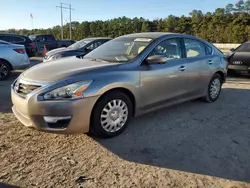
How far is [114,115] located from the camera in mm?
3395

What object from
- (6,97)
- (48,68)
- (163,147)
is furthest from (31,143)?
(6,97)

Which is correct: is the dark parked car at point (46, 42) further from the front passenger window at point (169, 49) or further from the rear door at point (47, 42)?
the front passenger window at point (169, 49)

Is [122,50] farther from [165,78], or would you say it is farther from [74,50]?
[74,50]

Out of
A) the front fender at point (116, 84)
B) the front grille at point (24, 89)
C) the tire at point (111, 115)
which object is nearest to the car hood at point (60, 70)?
the front grille at point (24, 89)

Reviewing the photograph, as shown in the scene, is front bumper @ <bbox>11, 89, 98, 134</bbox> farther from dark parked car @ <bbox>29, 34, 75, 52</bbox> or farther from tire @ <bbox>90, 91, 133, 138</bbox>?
dark parked car @ <bbox>29, 34, 75, 52</bbox>

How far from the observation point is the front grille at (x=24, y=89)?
309 centimetres

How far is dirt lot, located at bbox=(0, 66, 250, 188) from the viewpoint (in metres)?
2.52

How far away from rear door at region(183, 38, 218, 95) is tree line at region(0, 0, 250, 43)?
3725cm

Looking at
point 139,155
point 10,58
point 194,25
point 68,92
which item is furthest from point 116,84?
point 194,25

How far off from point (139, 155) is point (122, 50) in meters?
1.94

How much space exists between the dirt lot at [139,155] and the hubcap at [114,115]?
188 mm

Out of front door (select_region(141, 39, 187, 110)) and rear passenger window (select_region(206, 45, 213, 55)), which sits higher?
rear passenger window (select_region(206, 45, 213, 55))

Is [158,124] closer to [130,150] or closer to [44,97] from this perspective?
[130,150]

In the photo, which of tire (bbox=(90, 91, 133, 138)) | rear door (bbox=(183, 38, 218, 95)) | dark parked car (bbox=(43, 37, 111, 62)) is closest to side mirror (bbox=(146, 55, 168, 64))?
tire (bbox=(90, 91, 133, 138))
